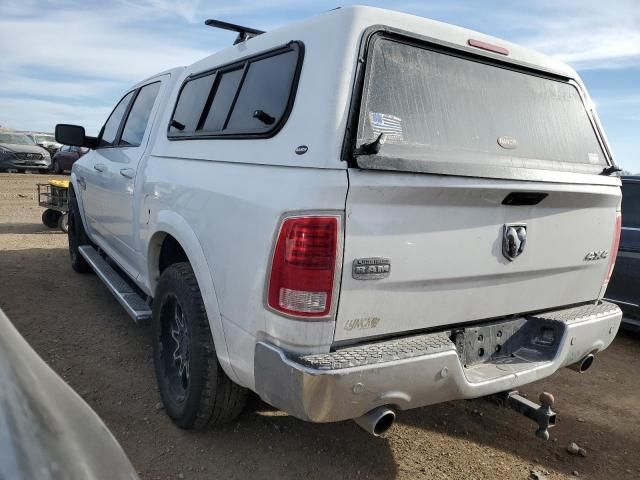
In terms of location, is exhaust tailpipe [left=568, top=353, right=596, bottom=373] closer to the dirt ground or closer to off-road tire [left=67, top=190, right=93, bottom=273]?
the dirt ground

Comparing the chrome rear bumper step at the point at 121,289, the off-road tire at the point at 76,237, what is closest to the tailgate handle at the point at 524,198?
the chrome rear bumper step at the point at 121,289

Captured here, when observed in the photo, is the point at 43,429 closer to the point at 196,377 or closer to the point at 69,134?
the point at 196,377

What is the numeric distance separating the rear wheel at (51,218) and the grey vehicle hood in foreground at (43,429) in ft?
29.3

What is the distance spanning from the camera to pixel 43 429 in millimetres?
1096

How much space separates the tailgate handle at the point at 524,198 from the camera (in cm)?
247

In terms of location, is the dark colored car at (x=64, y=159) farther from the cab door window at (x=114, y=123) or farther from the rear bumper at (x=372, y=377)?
the rear bumper at (x=372, y=377)

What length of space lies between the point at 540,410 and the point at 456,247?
39.4 inches

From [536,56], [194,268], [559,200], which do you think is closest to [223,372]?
[194,268]

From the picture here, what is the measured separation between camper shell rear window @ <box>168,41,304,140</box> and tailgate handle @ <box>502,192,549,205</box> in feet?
3.62

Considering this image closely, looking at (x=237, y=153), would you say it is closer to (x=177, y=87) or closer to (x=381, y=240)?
(x=381, y=240)

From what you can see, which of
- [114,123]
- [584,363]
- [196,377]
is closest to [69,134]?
[114,123]

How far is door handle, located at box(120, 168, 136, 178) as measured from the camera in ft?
12.6

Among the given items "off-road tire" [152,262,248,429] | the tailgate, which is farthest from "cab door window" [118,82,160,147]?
the tailgate

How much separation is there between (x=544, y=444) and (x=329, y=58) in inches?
101
